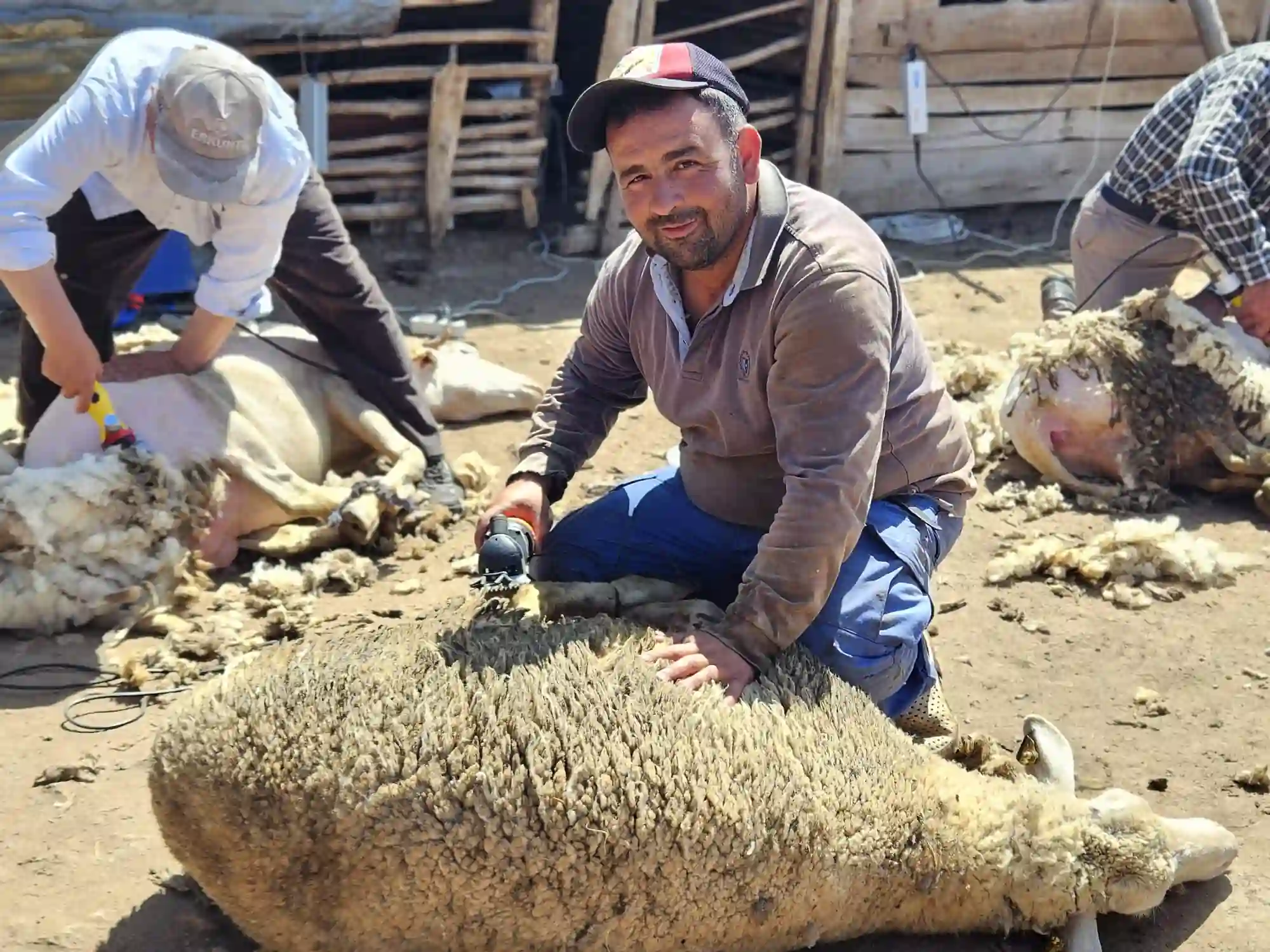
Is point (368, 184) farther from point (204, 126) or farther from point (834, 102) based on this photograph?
point (204, 126)

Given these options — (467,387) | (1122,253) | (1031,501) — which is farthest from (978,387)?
(467,387)

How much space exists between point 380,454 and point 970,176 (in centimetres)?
509

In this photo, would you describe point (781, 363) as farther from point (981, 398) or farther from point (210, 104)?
point (981, 398)

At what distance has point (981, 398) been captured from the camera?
216 inches

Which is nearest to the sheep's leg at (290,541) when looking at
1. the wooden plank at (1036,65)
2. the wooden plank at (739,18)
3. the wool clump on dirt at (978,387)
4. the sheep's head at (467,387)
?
the sheep's head at (467,387)

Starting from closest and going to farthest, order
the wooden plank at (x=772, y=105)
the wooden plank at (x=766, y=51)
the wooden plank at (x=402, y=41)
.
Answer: the wooden plank at (x=402, y=41), the wooden plank at (x=766, y=51), the wooden plank at (x=772, y=105)

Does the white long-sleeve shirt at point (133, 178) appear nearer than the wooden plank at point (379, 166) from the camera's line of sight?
Yes

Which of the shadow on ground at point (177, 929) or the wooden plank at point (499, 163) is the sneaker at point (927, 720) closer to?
the shadow on ground at point (177, 929)

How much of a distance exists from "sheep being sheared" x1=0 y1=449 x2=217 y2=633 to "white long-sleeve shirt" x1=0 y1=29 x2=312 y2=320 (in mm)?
611

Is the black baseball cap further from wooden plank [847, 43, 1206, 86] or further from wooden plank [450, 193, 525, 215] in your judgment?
wooden plank [847, 43, 1206, 86]

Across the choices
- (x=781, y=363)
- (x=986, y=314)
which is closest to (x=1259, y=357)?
(x=986, y=314)

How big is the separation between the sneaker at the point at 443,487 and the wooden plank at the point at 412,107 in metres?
2.75

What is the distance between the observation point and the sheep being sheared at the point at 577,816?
2.24 m

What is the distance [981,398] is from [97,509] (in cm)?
342
